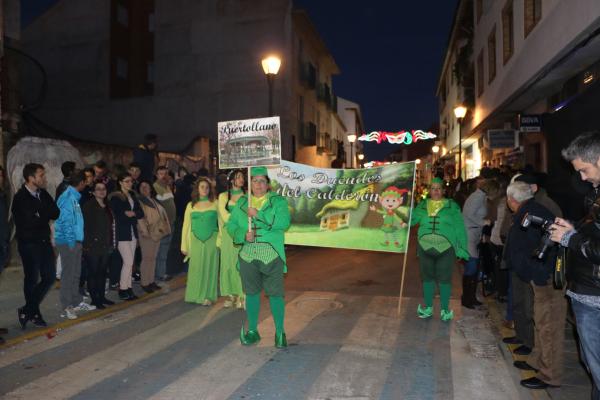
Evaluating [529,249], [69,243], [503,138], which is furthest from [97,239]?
[503,138]

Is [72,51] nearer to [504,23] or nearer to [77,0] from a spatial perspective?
[77,0]

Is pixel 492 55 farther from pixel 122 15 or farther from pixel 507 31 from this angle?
pixel 122 15

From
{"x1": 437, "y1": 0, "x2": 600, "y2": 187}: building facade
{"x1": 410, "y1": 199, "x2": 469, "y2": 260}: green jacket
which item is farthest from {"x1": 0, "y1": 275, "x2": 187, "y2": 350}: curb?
{"x1": 437, "y1": 0, "x2": 600, "y2": 187}: building facade

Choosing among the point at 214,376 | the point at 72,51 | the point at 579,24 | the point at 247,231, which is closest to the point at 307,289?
the point at 247,231

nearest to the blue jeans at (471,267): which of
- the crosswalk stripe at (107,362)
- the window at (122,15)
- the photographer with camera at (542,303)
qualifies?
the photographer with camera at (542,303)

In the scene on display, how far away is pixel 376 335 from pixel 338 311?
4.23ft

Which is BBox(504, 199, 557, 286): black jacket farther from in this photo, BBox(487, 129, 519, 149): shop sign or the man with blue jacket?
BBox(487, 129, 519, 149): shop sign

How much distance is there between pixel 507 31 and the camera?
57.9ft

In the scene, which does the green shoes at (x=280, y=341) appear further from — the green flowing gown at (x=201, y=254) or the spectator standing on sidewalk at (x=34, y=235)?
the spectator standing on sidewalk at (x=34, y=235)

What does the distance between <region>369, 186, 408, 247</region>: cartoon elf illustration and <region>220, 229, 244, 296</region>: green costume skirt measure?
2.22 metres

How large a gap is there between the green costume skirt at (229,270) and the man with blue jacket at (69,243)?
205cm

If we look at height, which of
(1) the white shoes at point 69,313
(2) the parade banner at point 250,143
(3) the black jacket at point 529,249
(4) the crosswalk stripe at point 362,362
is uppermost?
(2) the parade banner at point 250,143

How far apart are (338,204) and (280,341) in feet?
8.48

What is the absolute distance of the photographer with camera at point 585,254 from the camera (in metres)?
3.26
